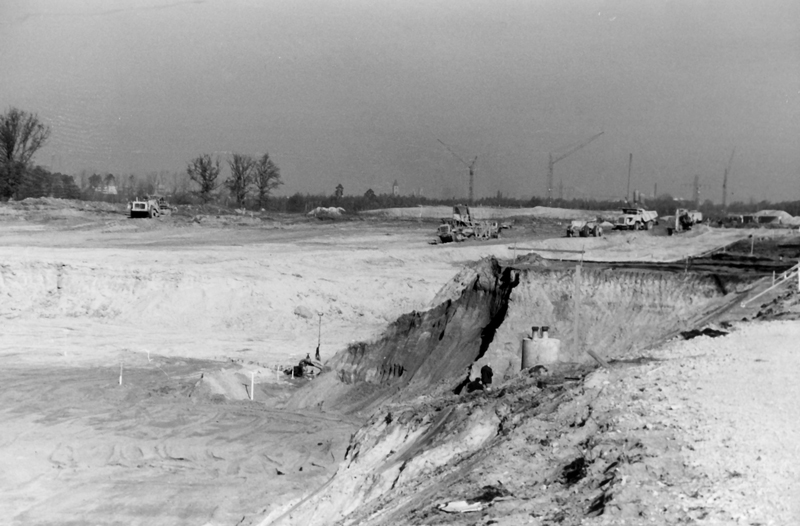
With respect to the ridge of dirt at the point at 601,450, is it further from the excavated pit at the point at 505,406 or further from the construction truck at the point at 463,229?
the construction truck at the point at 463,229

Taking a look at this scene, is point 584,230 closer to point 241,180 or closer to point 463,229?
point 463,229

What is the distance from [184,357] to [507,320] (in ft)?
32.8

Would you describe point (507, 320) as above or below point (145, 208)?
below

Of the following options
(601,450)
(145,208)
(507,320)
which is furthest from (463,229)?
(601,450)

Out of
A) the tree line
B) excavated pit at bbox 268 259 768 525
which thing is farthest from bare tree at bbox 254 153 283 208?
excavated pit at bbox 268 259 768 525

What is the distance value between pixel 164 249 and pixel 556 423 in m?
35.5

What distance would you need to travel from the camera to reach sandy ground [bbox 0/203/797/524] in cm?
1401

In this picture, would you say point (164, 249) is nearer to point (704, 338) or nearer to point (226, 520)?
point (226, 520)

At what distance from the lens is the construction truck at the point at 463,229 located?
51.4 metres

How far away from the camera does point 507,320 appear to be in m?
18.2

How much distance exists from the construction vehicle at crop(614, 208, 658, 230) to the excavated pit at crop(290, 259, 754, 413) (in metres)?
42.5

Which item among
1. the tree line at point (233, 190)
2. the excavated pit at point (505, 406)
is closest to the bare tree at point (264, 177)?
the tree line at point (233, 190)

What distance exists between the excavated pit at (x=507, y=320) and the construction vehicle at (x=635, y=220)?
42.5 metres

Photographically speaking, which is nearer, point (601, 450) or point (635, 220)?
point (601, 450)
